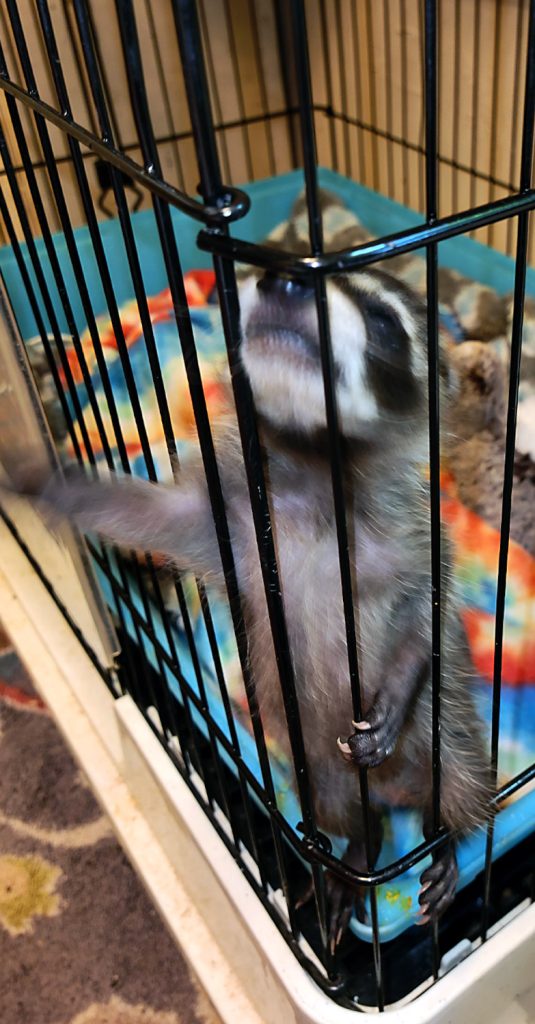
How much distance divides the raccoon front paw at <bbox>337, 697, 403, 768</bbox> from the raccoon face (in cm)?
23

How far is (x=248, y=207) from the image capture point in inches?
17.1

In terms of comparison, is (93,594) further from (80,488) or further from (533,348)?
(533,348)

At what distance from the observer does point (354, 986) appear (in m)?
0.82

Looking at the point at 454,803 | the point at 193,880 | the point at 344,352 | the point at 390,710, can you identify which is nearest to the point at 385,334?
the point at 344,352

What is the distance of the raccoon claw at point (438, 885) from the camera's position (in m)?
0.81

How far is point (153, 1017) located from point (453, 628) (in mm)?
580

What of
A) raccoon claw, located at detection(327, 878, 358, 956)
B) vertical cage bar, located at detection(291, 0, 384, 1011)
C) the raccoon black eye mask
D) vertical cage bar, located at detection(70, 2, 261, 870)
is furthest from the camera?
raccoon claw, located at detection(327, 878, 358, 956)

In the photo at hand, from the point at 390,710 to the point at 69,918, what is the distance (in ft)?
2.08

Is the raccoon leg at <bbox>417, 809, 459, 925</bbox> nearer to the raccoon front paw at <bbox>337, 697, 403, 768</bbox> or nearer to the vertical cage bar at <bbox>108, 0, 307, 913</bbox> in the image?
the raccoon front paw at <bbox>337, 697, 403, 768</bbox>

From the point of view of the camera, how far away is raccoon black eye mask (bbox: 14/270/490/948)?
28.9 inches

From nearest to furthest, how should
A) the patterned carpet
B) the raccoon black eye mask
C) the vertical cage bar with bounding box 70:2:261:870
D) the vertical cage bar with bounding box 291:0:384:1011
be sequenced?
the vertical cage bar with bounding box 291:0:384:1011, the vertical cage bar with bounding box 70:2:261:870, the raccoon black eye mask, the patterned carpet

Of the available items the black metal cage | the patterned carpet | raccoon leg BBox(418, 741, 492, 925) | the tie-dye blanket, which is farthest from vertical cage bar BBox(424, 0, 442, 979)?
the patterned carpet

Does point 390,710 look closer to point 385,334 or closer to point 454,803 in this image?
point 454,803

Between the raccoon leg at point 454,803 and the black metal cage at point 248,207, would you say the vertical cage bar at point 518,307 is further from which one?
the raccoon leg at point 454,803
